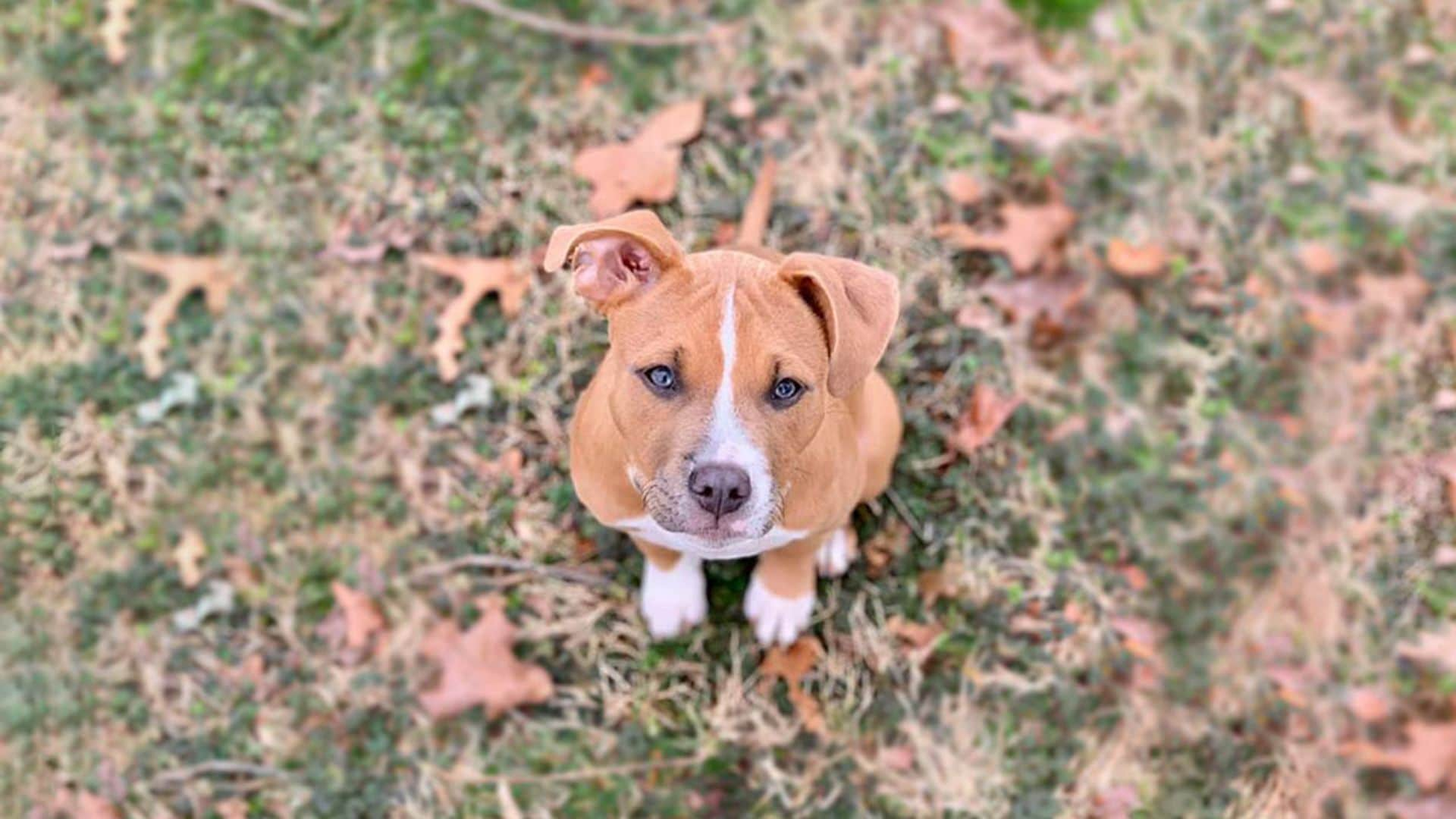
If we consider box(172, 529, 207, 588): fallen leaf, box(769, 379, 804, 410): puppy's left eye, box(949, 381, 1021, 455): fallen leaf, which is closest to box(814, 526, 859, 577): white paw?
box(949, 381, 1021, 455): fallen leaf

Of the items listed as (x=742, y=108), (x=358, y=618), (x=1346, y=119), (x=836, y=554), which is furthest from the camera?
(x=1346, y=119)

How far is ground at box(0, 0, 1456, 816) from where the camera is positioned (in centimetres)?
540

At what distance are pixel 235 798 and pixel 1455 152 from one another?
674 centimetres

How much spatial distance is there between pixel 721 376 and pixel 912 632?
235 centimetres

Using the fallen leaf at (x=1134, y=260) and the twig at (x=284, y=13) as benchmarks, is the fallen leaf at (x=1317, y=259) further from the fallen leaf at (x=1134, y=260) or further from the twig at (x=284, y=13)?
the twig at (x=284, y=13)

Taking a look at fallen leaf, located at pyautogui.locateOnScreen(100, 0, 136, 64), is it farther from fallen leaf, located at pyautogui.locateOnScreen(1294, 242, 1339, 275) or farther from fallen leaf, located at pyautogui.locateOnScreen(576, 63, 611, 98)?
fallen leaf, located at pyautogui.locateOnScreen(1294, 242, 1339, 275)

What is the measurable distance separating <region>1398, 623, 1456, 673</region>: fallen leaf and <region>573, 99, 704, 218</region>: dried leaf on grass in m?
4.12

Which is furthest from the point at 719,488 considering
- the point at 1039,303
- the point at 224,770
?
the point at 224,770

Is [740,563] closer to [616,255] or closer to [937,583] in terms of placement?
[937,583]

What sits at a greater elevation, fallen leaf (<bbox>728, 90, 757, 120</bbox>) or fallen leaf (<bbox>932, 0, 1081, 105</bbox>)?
fallen leaf (<bbox>932, 0, 1081, 105</bbox>)

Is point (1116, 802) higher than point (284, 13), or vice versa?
point (284, 13)

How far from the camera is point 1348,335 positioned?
19.7 feet

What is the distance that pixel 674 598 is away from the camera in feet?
17.0

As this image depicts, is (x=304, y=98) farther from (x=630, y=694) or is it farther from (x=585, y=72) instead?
(x=630, y=694)
